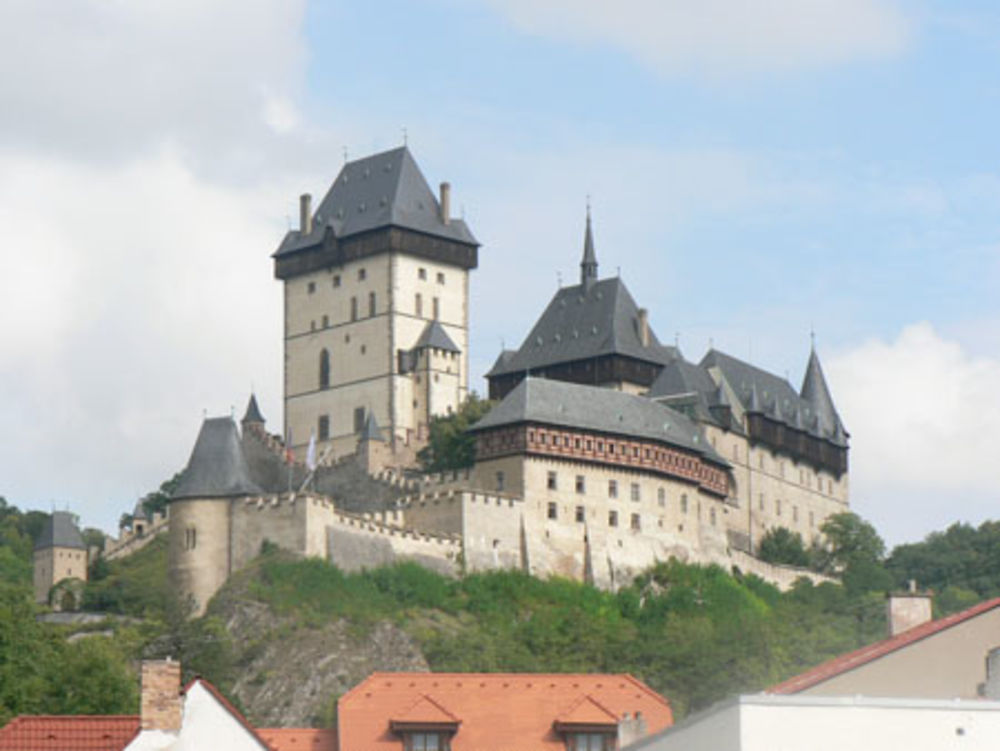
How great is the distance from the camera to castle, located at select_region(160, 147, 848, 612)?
10238 cm

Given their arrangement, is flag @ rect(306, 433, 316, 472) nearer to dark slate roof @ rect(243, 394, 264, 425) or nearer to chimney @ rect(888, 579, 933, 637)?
dark slate roof @ rect(243, 394, 264, 425)

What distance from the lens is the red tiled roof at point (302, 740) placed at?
47.2 meters

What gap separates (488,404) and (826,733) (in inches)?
3337

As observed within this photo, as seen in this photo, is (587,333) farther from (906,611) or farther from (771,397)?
(906,611)

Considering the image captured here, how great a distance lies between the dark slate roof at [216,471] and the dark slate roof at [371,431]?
441 inches

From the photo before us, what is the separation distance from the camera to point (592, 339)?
124 metres

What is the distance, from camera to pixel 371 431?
117m

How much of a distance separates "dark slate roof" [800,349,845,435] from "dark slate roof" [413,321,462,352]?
21.3m

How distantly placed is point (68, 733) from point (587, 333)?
86.7 metres

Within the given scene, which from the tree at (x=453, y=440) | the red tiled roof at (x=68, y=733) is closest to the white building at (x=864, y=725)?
the red tiled roof at (x=68, y=733)

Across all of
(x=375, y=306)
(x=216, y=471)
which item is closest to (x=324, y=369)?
(x=375, y=306)

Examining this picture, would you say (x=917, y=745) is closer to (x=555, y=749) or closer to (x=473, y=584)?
(x=555, y=749)

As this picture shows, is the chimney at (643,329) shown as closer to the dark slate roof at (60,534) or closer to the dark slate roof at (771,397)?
the dark slate roof at (771,397)

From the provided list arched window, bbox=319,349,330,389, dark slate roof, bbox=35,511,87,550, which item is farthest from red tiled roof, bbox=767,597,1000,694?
dark slate roof, bbox=35,511,87,550
